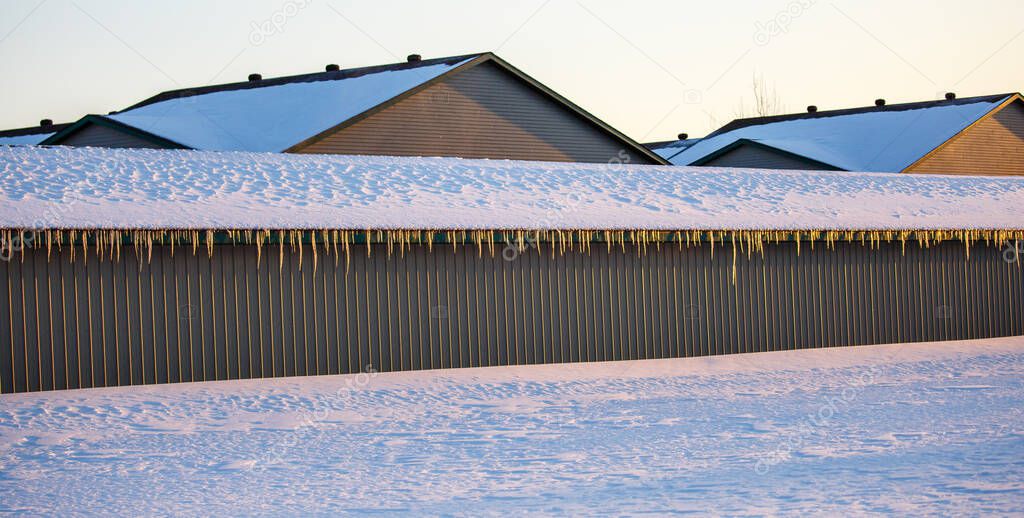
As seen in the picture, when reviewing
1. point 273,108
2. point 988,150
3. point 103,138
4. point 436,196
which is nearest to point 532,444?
point 436,196

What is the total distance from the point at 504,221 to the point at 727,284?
4143 mm

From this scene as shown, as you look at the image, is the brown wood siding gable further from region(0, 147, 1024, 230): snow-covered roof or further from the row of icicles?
the row of icicles

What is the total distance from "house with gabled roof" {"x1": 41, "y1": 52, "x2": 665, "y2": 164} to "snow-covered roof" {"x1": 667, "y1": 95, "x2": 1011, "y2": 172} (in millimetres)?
9969

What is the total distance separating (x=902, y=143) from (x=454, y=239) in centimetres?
2545

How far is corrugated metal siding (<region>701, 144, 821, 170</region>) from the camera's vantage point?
36625 millimetres

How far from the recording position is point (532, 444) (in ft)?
32.5

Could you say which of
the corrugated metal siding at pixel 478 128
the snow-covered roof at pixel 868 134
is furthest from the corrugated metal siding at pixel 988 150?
the corrugated metal siding at pixel 478 128

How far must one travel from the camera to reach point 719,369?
621 inches

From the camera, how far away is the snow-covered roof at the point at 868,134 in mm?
35750

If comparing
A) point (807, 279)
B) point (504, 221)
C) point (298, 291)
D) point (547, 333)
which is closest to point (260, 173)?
point (298, 291)

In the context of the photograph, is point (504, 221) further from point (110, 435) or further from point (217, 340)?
point (110, 435)

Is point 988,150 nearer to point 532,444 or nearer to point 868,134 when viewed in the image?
point 868,134

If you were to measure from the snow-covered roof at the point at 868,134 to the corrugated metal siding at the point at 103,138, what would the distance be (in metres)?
19.6

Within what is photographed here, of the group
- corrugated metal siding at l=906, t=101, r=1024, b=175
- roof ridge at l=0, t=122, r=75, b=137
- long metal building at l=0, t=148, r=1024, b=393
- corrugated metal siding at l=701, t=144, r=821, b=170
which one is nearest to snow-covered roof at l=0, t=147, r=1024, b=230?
long metal building at l=0, t=148, r=1024, b=393
